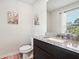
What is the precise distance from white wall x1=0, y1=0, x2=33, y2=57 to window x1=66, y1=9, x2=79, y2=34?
1.81 meters

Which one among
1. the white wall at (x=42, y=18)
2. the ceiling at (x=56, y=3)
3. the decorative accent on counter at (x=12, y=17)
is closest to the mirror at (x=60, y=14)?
the ceiling at (x=56, y=3)

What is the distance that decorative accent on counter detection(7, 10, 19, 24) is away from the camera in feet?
9.09

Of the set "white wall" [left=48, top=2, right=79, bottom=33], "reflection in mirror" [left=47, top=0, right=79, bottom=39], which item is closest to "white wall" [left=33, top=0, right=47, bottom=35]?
"reflection in mirror" [left=47, top=0, right=79, bottom=39]

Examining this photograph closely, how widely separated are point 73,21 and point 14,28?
6.82ft

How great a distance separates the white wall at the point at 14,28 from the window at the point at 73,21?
1.81m

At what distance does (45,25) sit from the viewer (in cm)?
237

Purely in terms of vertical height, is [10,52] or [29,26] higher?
[29,26]

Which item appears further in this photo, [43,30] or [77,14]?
[43,30]

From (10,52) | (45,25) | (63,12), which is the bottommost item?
(10,52)

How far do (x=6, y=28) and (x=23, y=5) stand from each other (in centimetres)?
111

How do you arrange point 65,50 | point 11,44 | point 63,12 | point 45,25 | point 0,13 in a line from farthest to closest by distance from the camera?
point 11,44
point 0,13
point 45,25
point 63,12
point 65,50

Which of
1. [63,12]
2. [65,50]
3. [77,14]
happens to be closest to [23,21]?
[63,12]

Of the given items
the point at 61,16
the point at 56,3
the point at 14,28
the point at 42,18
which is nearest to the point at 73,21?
the point at 61,16

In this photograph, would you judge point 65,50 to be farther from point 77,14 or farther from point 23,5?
point 23,5
